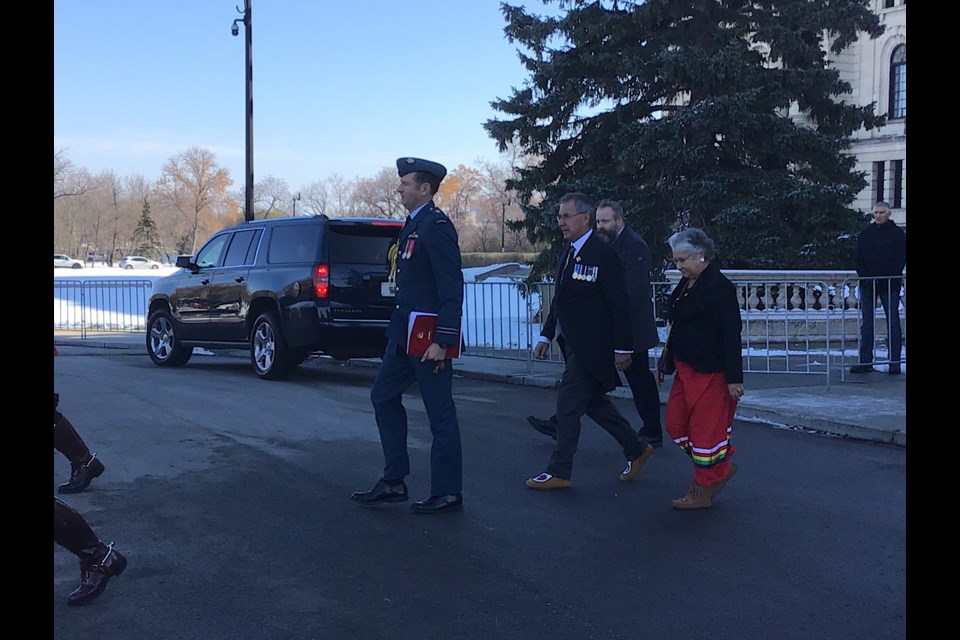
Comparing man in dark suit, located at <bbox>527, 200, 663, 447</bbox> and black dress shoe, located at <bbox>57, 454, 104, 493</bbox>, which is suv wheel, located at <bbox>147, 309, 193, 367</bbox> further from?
black dress shoe, located at <bbox>57, 454, 104, 493</bbox>

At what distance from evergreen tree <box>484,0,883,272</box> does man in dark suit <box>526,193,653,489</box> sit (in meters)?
13.0

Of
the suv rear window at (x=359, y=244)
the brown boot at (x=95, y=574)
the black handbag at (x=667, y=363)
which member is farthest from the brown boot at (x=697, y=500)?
the suv rear window at (x=359, y=244)

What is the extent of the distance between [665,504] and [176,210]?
111 metres

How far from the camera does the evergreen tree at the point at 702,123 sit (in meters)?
19.1

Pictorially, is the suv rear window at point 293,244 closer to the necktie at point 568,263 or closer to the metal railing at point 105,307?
the necktie at point 568,263

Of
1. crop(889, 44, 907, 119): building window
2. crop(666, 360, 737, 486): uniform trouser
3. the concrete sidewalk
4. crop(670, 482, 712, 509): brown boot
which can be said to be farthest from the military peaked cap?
crop(889, 44, 907, 119): building window

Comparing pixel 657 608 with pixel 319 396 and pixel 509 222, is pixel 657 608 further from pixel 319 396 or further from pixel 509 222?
pixel 509 222

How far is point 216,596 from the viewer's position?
4430mm

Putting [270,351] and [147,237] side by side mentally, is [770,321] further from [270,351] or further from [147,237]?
[147,237]

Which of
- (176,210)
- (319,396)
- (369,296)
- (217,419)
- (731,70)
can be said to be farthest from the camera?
(176,210)

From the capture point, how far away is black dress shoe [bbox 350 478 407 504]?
608 cm

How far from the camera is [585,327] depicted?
21.3 ft

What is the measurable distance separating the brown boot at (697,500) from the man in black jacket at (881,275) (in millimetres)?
6169
